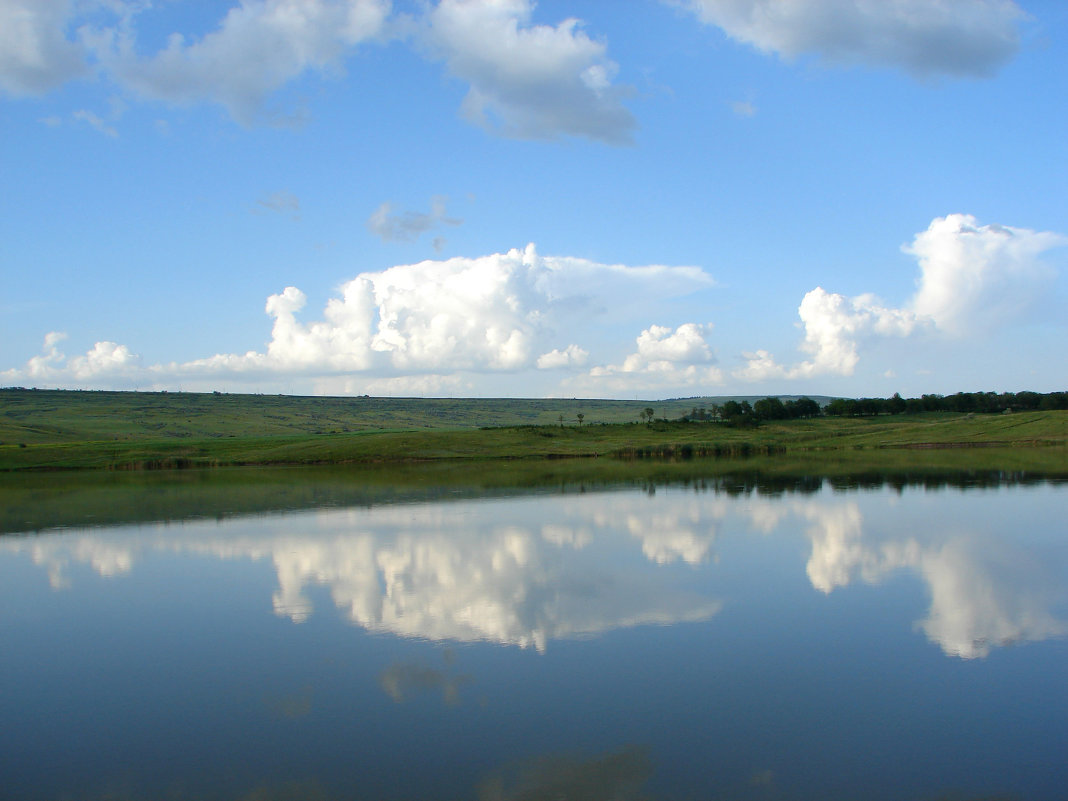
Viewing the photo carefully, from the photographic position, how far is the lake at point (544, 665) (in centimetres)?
961

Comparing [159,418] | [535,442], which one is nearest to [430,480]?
[535,442]

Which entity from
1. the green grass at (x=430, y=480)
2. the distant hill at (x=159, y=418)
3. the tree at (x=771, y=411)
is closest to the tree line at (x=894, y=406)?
the tree at (x=771, y=411)

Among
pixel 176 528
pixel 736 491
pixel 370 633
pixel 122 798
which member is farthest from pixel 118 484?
pixel 122 798

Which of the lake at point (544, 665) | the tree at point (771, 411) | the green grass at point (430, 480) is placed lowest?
the green grass at point (430, 480)

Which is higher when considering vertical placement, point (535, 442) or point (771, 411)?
point (771, 411)

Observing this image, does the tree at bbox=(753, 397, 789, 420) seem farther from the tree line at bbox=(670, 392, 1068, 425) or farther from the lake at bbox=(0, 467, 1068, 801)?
the lake at bbox=(0, 467, 1068, 801)

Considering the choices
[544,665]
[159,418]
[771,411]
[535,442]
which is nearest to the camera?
[544,665]

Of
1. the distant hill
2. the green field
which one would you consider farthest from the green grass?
the distant hill

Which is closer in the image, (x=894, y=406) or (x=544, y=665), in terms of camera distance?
(x=544, y=665)

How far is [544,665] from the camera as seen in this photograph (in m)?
13.4

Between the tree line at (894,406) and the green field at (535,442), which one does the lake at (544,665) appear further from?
the tree line at (894,406)

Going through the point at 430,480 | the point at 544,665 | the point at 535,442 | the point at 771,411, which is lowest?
the point at 430,480

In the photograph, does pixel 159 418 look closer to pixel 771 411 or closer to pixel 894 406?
pixel 771 411

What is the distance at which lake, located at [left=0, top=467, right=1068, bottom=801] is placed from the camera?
9609 mm
